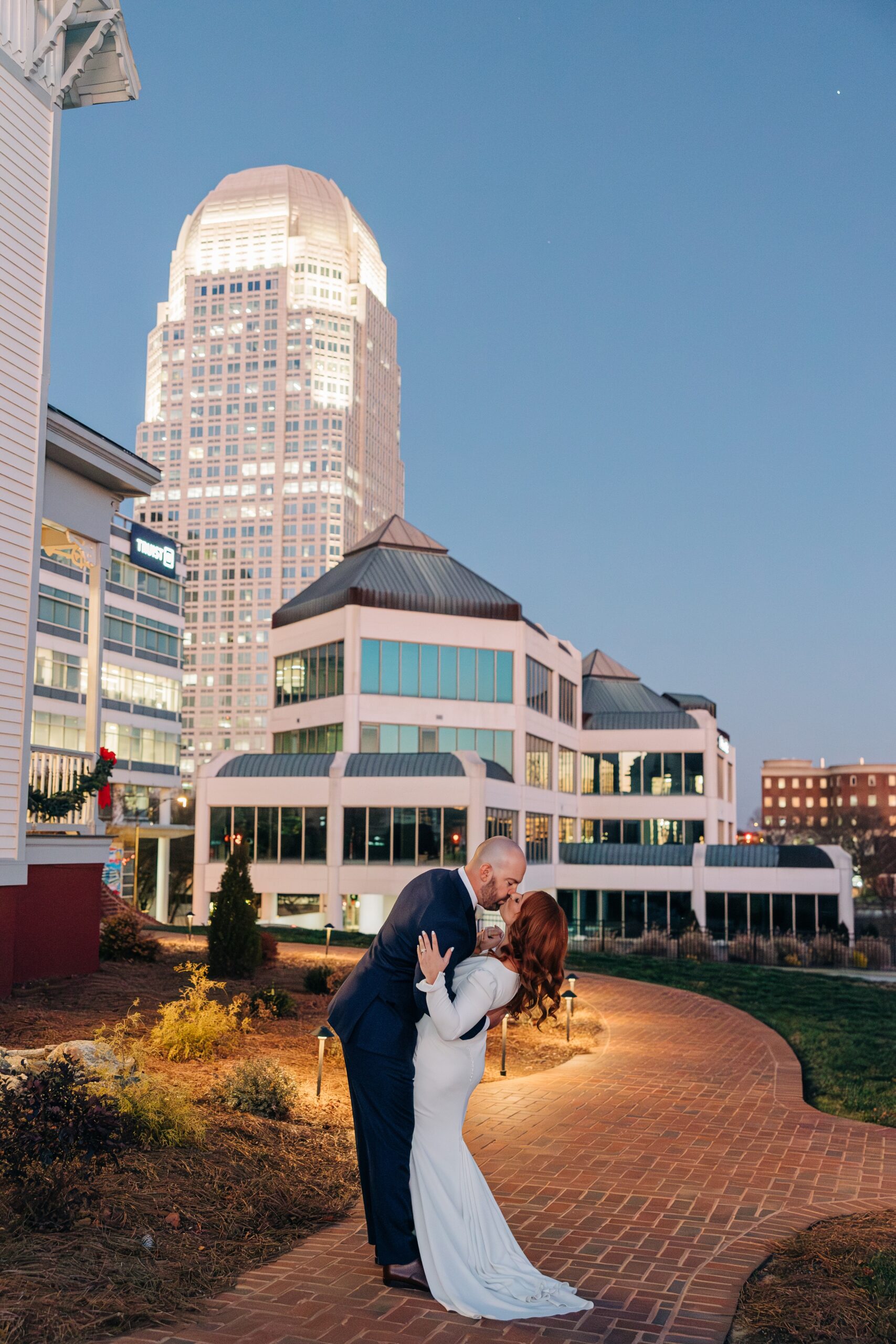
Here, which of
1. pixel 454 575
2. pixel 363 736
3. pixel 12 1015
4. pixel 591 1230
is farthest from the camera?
pixel 454 575

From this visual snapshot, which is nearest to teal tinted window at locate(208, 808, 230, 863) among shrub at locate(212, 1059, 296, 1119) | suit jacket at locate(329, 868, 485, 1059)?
shrub at locate(212, 1059, 296, 1119)

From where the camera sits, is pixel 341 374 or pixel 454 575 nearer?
pixel 454 575

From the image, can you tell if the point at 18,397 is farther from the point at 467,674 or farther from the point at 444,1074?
the point at 467,674

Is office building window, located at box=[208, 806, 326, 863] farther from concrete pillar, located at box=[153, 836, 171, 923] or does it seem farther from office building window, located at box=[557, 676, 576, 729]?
concrete pillar, located at box=[153, 836, 171, 923]

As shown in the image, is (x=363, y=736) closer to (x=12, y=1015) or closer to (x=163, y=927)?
(x=163, y=927)

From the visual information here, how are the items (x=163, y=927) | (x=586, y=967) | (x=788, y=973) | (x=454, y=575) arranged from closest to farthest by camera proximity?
1. (x=586, y=967)
2. (x=788, y=973)
3. (x=163, y=927)
4. (x=454, y=575)

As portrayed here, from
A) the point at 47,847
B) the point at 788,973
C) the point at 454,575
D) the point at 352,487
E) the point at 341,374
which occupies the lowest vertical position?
the point at 788,973

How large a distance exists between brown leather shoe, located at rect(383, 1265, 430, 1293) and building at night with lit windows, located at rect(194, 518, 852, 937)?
33.2m

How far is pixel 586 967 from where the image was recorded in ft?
→ 78.6

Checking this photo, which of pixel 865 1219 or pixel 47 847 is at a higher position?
pixel 47 847

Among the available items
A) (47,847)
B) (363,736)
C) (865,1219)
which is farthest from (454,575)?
(865,1219)

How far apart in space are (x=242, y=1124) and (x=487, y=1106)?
2.57 m

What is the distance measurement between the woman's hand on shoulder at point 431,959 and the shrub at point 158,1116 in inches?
128

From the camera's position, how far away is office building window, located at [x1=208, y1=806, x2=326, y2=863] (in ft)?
131
